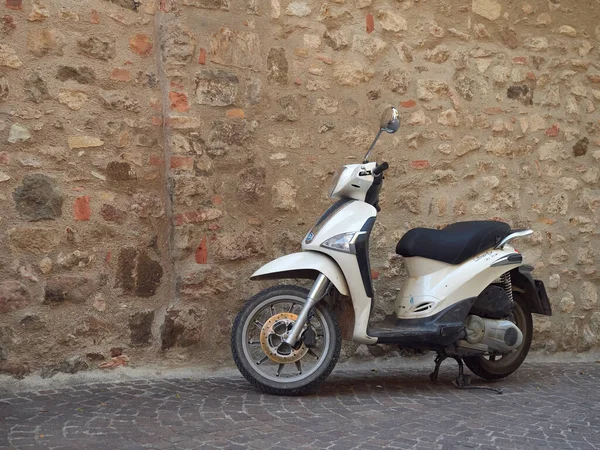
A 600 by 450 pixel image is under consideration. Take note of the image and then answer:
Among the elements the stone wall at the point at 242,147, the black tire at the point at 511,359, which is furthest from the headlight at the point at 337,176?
the black tire at the point at 511,359

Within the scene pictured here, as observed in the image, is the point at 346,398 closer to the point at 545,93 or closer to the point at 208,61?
the point at 208,61

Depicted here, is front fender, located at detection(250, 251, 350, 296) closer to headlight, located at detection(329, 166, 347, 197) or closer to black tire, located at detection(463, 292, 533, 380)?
headlight, located at detection(329, 166, 347, 197)

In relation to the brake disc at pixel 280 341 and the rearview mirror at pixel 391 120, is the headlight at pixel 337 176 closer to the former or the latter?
the rearview mirror at pixel 391 120

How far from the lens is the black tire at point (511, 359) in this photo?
4973mm

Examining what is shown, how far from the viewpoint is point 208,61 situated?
5027mm

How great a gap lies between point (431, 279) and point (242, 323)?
118 centimetres

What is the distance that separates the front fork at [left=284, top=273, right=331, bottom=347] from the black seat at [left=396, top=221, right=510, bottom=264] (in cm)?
71

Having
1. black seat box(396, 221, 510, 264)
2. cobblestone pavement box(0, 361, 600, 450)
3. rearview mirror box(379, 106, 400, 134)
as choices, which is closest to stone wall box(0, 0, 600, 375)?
cobblestone pavement box(0, 361, 600, 450)

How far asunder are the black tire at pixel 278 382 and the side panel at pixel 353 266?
0.16m

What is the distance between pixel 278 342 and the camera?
4395mm

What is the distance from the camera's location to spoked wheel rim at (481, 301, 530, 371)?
16.4 ft

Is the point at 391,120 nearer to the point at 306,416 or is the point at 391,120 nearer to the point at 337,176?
the point at 337,176

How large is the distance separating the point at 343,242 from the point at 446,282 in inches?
26.9

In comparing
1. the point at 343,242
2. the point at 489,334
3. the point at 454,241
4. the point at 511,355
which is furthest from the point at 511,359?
the point at 343,242
